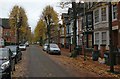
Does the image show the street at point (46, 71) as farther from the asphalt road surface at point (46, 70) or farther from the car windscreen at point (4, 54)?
the car windscreen at point (4, 54)

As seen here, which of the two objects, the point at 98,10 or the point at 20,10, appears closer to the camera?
the point at 98,10

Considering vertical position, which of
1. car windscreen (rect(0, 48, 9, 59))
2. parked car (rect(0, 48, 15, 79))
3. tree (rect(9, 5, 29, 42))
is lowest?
parked car (rect(0, 48, 15, 79))

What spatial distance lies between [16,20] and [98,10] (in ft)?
106

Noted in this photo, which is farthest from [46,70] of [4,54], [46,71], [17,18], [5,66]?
[17,18]

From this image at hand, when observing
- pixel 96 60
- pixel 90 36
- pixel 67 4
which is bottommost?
pixel 96 60

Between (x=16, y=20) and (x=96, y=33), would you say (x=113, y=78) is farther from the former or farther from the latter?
(x=16, y=20)

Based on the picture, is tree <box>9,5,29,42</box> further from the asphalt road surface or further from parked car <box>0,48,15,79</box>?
parked car <box>0,48,15,79</box>

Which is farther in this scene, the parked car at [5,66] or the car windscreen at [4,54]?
the car windscreen at [4,54]

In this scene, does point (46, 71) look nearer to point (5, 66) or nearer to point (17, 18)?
point (5, 66)

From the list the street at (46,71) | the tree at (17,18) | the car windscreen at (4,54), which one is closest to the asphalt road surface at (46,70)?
the street at (46,71)

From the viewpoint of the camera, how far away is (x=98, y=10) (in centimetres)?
3766

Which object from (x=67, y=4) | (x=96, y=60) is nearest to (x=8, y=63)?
(x=96, y=60)

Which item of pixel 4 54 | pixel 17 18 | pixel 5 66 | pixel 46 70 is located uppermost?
pixel 17 18

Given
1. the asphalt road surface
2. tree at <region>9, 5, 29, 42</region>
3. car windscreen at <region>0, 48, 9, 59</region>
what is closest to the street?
the asphalt road surface
